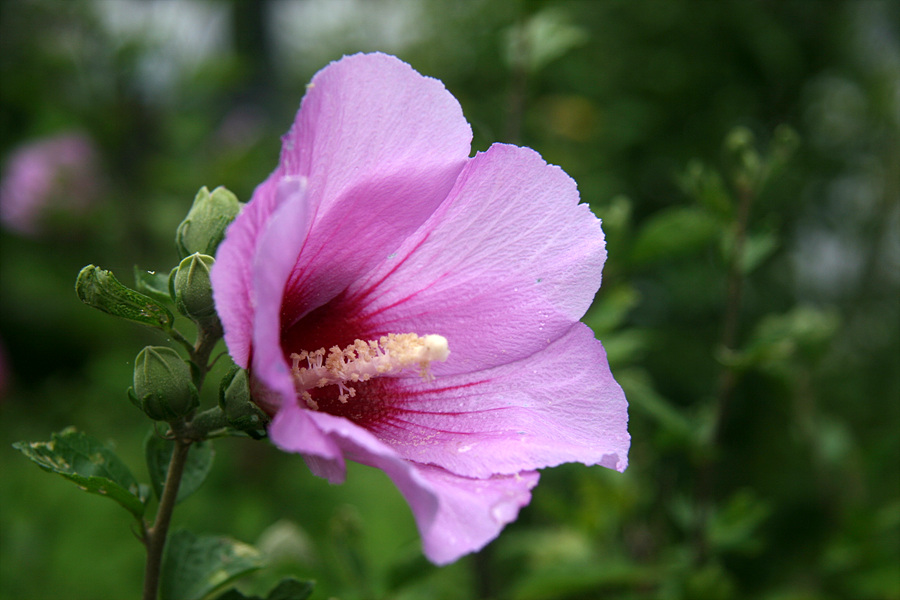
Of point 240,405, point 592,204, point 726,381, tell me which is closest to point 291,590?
point 240,405

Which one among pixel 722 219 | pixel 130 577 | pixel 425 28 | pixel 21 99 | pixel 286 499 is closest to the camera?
pixel 722 219

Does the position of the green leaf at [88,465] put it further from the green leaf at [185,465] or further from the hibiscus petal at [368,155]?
the hibiscus petal at [368,155]

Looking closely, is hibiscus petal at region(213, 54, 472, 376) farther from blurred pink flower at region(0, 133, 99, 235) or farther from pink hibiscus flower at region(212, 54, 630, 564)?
blurred pink flower at region(0, 133, 99, 235)

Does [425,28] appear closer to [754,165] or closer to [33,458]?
[754,165]

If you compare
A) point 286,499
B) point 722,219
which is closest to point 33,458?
point 722,219

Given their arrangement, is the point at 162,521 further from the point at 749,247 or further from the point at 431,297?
the point at 749,247

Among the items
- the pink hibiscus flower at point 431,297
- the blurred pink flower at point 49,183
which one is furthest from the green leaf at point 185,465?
the blurred pink flower at point 49,183

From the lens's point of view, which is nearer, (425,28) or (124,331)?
(124,331)
